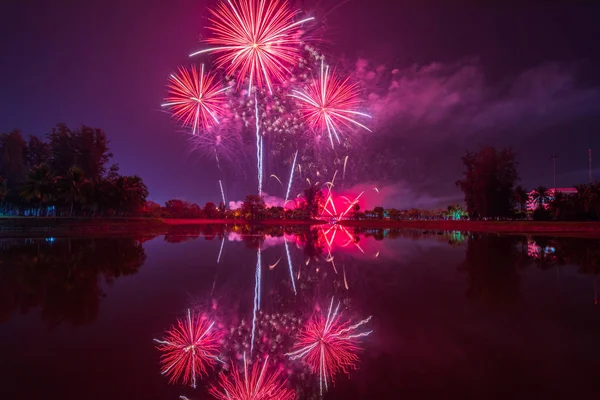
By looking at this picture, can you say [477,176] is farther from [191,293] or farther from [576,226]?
[191,293]

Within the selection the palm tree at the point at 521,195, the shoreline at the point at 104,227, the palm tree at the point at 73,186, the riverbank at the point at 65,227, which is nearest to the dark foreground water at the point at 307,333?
the riverbank at the point at 65,227

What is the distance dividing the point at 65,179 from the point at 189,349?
52.7 metres

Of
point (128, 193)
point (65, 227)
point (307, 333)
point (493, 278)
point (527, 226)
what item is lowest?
point (307, 333)

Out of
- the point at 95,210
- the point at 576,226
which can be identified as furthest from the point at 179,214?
the point at 576,226

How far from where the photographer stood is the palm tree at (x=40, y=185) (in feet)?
157

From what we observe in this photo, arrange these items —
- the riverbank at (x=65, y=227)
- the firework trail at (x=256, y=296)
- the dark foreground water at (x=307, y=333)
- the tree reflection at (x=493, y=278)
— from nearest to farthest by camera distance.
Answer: the dark foreground water at (x=307, y=333)
the firework trail at (x=256, y=296)
the tree reflection at (x=493, y=278)
the riverbank at (x=65, y=227)

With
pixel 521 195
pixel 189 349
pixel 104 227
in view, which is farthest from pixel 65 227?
pixel 521 195

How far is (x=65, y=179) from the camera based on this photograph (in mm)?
49344

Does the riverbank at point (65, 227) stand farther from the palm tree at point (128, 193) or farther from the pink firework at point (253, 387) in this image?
the pink firework at point (253, 387)

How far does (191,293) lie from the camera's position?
10398 millimetres

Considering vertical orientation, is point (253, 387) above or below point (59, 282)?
below

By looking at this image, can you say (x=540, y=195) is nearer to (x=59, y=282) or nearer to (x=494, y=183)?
(x=494, y=183)

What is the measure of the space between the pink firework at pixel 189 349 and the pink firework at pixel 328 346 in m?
1.40

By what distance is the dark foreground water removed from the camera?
196 inches
